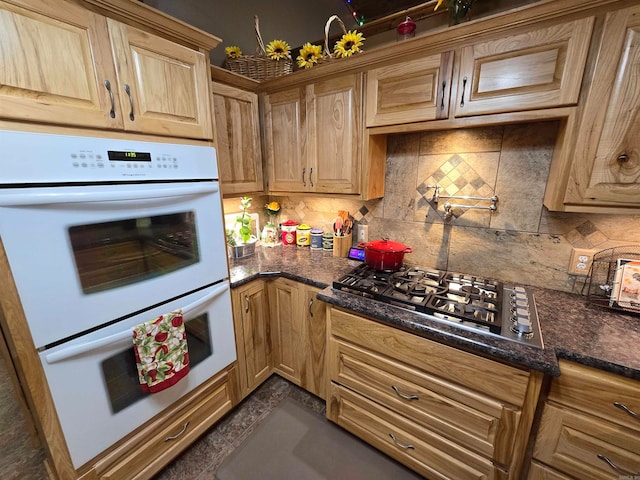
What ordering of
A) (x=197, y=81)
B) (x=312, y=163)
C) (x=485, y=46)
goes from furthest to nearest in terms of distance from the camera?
(x=312, y=163) → (x=197, y=81) → (x=485, y=46)

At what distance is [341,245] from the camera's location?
185cm

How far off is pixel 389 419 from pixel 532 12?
1.83 meters

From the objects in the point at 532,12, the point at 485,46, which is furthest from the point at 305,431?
the point at 532,12

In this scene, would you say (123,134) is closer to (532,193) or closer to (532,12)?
(532,12)

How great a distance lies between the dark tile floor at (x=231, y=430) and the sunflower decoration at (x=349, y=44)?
216 centimetres

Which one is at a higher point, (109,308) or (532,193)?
(532,193)

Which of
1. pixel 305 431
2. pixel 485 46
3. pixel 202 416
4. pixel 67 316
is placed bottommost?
pixel 305 431

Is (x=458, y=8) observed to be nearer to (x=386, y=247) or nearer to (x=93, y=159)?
(x=386, y=247)

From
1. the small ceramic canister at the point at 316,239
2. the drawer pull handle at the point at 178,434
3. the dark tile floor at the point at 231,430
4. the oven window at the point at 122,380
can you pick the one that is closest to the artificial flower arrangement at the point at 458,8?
the small ceramic canister at the point at 316,239

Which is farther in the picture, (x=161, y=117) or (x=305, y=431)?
(x=305, y=431)

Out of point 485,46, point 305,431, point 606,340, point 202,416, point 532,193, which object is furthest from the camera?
point 305,431

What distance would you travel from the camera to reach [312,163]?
5.58 feet

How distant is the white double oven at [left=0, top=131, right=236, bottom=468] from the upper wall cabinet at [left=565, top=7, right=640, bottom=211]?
1559 millimetres

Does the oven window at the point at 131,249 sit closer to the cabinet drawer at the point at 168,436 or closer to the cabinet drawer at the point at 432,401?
the cabinet drawer at the point at 168,436
